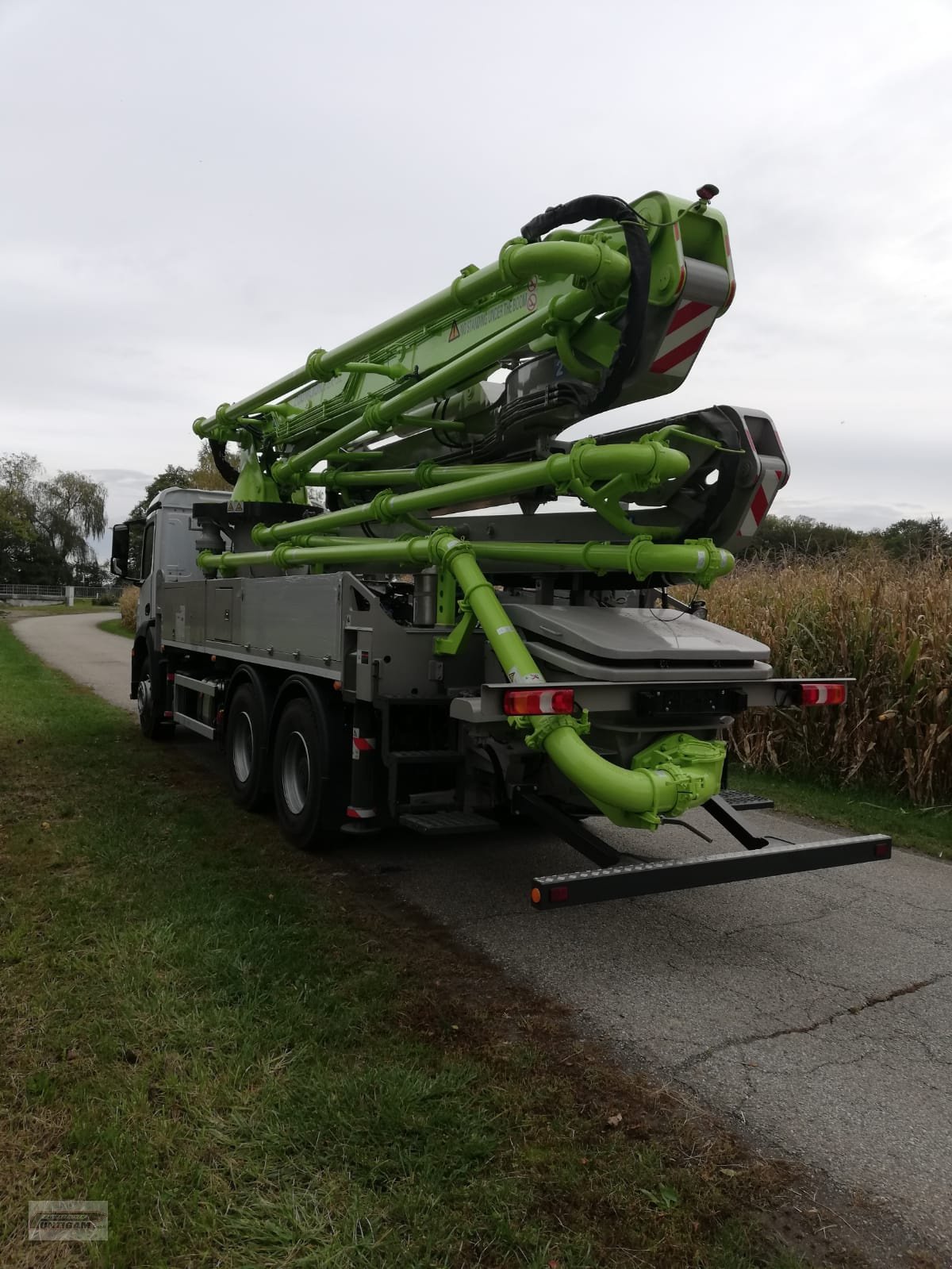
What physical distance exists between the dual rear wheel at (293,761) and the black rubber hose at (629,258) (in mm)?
2695

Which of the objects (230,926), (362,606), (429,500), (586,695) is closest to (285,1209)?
(230,926)

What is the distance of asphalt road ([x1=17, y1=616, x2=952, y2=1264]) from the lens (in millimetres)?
3229

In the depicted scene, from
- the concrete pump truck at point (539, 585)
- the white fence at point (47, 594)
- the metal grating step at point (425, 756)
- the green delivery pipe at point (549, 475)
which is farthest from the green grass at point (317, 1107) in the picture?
the white fence at point (47, 594)

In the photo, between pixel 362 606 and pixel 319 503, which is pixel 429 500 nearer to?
pixel 362 606

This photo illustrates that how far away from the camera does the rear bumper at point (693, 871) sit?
154 inches

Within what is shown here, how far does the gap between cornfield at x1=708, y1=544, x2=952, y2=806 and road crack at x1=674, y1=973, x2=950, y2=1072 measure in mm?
3970

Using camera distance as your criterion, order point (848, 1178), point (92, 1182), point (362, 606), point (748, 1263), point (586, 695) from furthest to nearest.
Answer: point (362, 606)
point (586, 695)
point (848, 1178)
point (92, 1182)
point (748, 1263)

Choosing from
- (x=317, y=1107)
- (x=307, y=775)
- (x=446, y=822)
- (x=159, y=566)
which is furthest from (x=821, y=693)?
(x=159, y=566)

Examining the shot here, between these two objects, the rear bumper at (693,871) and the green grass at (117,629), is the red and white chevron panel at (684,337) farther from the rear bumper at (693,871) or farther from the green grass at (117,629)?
A: the green grass at (117,629)

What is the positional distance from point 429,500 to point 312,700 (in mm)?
1529

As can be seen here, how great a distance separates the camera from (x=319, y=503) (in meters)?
8.97

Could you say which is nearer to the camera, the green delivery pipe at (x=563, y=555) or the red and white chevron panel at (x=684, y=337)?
the green delivery pipe at (x=563, y=555)

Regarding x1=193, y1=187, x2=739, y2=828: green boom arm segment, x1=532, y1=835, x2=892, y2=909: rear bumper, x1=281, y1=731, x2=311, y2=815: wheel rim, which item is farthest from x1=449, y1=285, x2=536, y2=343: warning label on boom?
x1=532, y1=835, x2=892, y2=909: rear bumper

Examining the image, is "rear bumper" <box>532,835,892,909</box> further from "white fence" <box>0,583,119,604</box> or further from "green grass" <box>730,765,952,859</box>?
"white fence" <box>0,583,119,604</box>
